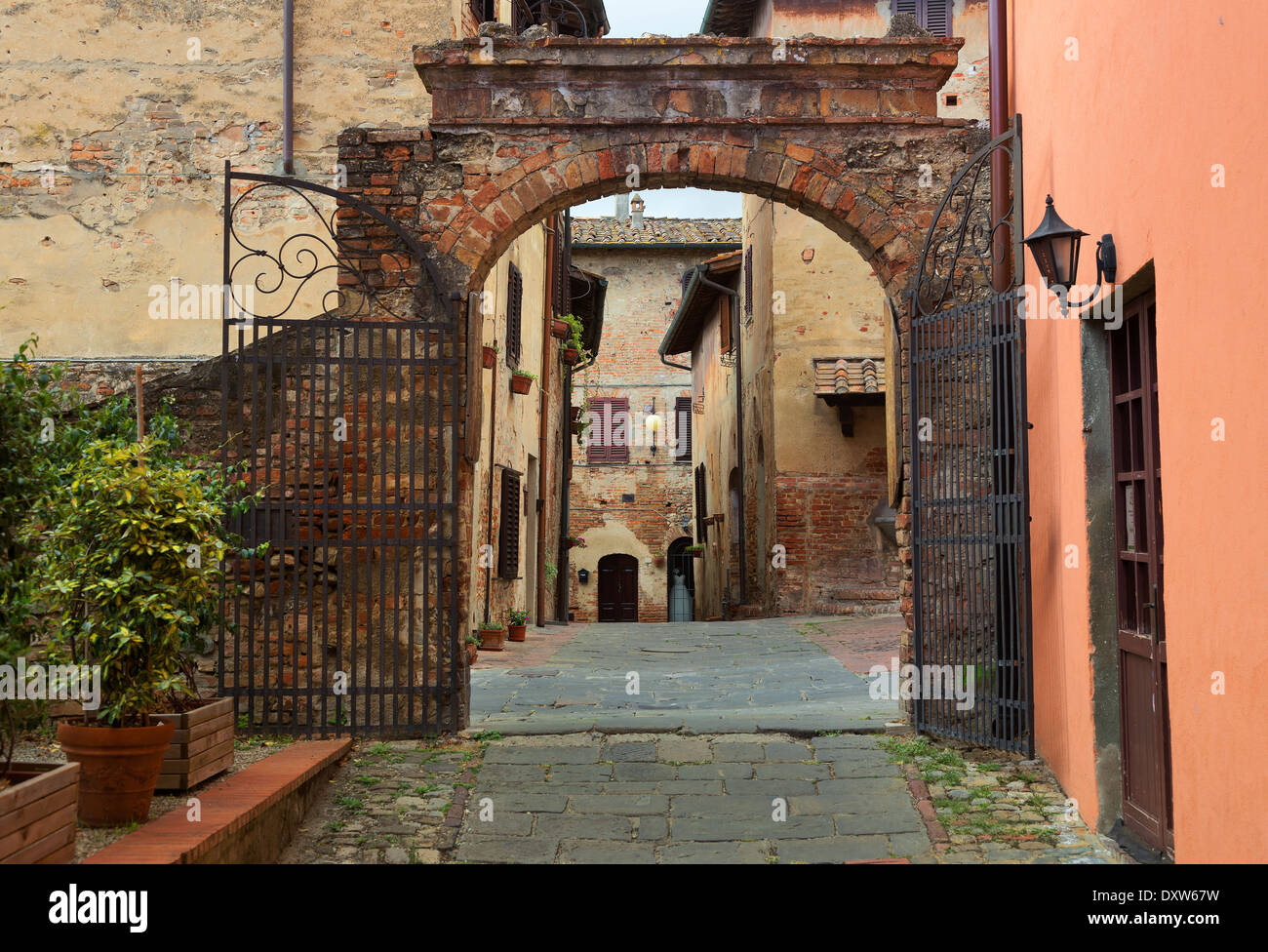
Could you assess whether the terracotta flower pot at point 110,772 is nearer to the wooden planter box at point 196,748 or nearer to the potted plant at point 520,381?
the wooden planter box at point 196,748

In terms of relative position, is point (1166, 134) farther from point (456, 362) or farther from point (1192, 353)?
point (456, 362)

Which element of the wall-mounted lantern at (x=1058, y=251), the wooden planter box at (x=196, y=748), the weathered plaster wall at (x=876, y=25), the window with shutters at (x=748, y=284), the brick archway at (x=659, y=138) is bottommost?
the wooden planter box at (x=196, y=748)

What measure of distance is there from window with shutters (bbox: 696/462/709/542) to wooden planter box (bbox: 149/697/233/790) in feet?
62.4

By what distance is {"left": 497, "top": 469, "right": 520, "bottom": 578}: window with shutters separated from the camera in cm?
1316

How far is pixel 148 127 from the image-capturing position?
12.1m

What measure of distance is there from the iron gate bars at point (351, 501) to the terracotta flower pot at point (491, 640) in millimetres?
4537

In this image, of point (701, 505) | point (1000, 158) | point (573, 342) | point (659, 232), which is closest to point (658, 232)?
point (659, 232)

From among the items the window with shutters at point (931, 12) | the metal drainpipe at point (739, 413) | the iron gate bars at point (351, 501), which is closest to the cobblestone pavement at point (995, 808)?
the iron gate bars at point (351, 501)

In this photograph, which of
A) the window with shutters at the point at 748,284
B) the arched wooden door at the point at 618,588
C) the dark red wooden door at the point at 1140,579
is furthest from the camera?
the arched wooden door at the point at 618,588

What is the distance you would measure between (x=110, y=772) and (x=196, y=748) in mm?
616

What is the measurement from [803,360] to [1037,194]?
9.28 meters

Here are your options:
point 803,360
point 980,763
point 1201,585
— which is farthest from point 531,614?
point 1201,585

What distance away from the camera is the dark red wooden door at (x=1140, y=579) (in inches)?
170

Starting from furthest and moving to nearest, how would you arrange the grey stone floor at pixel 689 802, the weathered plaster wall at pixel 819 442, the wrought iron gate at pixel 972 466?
the weathered plaster wall at pixel 819 442 → the wrought iron gate at pixel 972 466 → the grey stone floor at pixel 689 802
